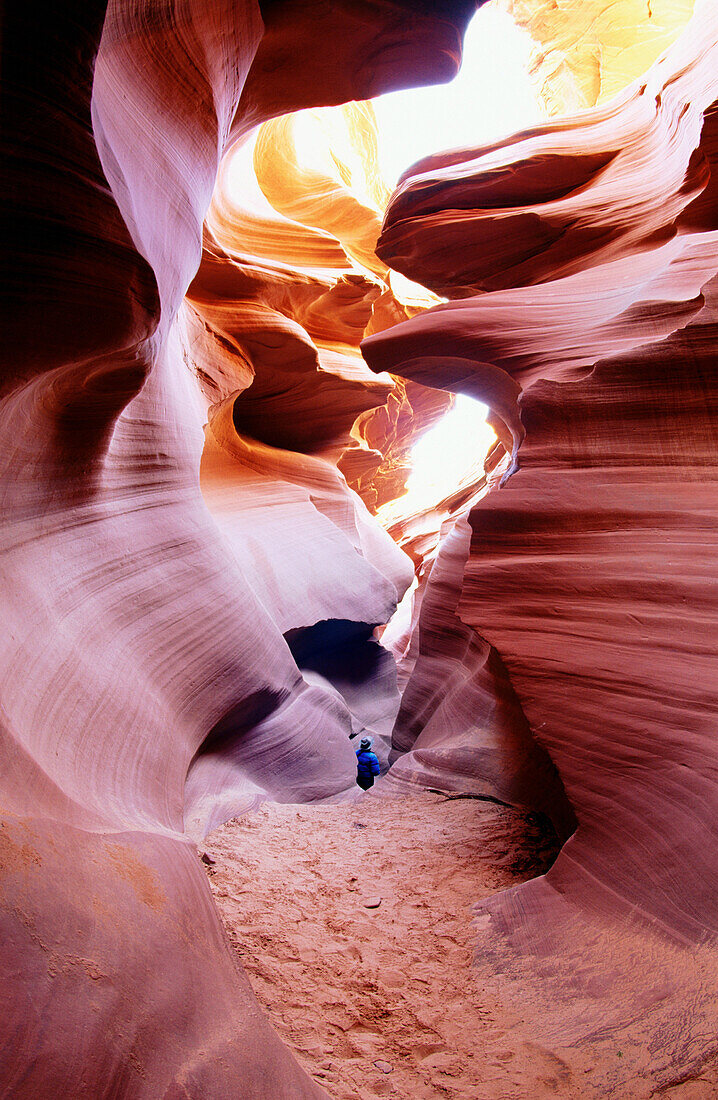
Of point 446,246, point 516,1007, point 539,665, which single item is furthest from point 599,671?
point 446,246

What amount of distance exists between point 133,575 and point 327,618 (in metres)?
3.74

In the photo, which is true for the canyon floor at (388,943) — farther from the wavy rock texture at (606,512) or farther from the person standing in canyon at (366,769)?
the person standing in canyon at (366,769)

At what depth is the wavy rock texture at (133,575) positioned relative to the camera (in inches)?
65.0

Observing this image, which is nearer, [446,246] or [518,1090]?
[518,1090]

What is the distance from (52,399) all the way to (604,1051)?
138 inches

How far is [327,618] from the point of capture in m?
7.51

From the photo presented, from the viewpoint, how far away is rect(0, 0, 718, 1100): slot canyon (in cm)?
176

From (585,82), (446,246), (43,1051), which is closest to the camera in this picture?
(43,1051)

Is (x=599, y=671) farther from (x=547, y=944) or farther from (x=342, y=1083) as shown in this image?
(x=342, y=1083)

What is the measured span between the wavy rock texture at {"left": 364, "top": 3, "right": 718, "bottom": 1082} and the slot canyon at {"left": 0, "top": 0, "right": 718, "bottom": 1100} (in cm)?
2

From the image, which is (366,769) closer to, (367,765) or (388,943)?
(367,765)

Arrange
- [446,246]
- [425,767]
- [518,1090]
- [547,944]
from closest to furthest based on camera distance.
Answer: [518,1090] < [547,944] < [425,767] < [446,246]

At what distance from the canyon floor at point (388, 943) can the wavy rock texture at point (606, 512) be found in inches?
8.0

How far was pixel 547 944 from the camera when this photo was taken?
2.33 metres
